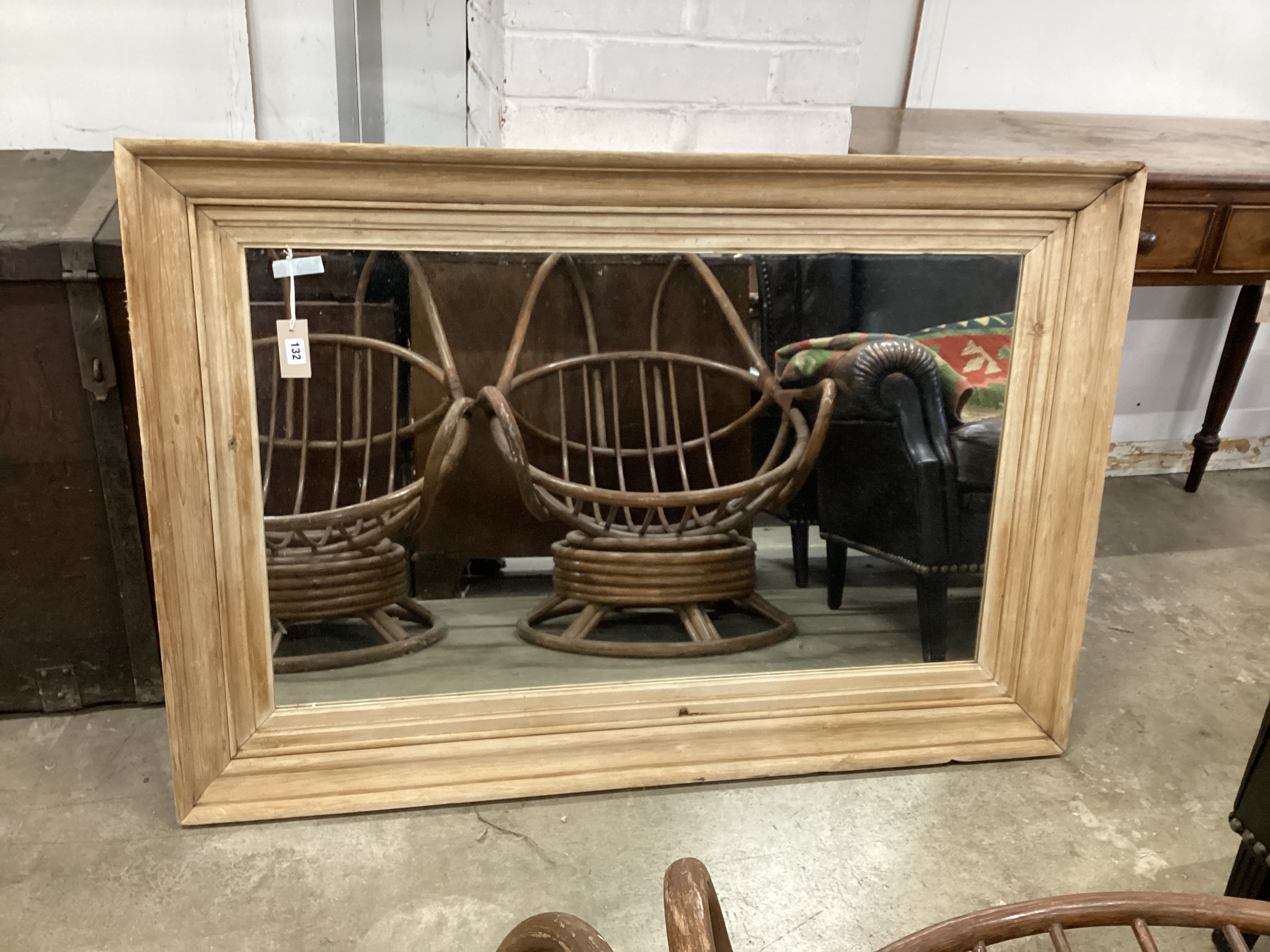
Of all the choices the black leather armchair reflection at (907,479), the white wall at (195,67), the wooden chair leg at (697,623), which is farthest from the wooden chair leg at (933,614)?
the white wall at (195,67)

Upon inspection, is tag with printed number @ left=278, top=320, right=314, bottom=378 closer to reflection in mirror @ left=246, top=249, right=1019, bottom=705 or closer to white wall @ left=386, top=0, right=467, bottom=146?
reflection in mirror @ left=246, top=249, right=1019, bottom=705

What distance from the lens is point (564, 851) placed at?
56.0 inches

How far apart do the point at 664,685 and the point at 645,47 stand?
3.11 ft

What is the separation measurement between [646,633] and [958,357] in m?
0.65

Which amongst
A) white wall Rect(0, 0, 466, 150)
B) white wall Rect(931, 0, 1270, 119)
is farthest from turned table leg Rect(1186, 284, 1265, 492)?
white wall Rect(0, 0, 466, 150)

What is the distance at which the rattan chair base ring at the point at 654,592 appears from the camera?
157 centimetres

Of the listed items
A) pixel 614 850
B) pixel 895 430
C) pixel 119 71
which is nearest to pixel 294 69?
pixel 119 71

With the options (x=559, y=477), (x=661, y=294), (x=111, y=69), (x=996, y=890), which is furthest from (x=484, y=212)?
(x=996, y=890)

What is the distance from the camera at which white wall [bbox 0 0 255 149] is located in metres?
1.85

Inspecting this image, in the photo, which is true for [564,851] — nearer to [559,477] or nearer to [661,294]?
[559,477]

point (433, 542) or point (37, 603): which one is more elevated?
point (433, 542)

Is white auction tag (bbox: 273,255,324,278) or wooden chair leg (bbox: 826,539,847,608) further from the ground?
white auction tag (bbox: 273,255,324,278)

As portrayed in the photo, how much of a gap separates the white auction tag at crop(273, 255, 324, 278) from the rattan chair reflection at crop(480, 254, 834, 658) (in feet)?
0.96

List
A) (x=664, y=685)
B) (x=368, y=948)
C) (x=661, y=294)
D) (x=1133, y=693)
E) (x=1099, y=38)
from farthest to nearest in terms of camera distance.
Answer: (x=1099, y=38)
(x=1133, y=693)
(x=664, y=685)
(x=661, y=294)
(x=368, y=948)
